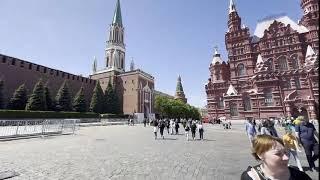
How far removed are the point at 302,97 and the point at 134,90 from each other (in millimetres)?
42264

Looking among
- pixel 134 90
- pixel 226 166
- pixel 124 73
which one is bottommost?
pixel 226 166

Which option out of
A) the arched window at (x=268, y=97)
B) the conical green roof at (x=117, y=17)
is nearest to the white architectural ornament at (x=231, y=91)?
the arched window at (x=268, y=97)

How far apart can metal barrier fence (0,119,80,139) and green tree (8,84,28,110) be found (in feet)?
81.8

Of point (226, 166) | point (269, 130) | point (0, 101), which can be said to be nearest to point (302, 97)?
point (269, 130)

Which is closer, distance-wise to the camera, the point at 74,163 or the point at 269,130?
the point at 74,163

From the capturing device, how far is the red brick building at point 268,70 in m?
43.7

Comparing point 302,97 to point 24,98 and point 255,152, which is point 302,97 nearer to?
point 255,152

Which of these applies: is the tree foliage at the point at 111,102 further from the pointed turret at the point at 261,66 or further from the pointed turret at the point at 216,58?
the pointed turret at the point at 261,66

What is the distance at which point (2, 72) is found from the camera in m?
46.3

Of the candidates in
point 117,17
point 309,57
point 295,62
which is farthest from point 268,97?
point 117,17

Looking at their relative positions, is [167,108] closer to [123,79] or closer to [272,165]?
[123,79]

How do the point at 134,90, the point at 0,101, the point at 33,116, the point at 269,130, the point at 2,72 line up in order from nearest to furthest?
the point at 269,130 → the point at 33,116 → the point at 0,101 → the point at 2,72 → the point at 134,90

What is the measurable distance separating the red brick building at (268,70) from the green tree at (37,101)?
36093 mm

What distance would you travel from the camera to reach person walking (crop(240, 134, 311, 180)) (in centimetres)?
208
